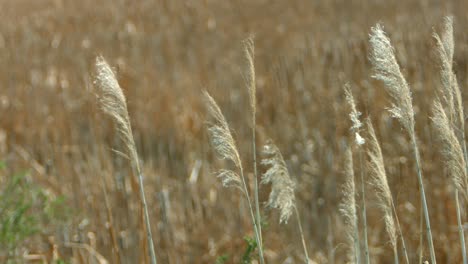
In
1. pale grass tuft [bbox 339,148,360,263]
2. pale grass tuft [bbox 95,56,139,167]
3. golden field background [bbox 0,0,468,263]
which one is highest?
golden field background [bbox 0,0,468,263]

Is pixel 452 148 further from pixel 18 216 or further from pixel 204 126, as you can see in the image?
pixel 204 126

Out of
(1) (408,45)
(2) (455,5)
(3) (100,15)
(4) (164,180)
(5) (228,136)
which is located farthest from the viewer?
(3) (100,15)

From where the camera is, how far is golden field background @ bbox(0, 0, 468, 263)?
3865mm

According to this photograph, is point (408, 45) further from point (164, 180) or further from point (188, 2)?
point (188, 2)

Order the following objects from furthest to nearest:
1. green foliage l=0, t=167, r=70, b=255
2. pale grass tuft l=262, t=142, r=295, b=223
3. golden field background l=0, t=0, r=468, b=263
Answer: golden field background l=0, t=0, r=468, b=263
green foliage l=0, t=167, r=70, b=255
pale grass tuft l=262, t=142, r=295, b=223

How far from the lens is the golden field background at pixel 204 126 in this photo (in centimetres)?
387

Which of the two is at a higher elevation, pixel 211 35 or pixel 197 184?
pixel 211 35

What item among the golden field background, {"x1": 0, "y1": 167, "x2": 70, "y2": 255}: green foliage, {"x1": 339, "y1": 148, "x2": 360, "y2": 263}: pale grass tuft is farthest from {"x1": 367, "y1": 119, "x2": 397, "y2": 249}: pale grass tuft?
{"x1": 0, "y1": 167, "x2": 70, "y2": 255}: green foliage

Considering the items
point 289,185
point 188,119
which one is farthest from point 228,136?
point 188,119

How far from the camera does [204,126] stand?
4.54m

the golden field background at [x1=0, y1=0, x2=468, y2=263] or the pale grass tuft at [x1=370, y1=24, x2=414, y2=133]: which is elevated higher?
the golden field background at [x1=0, y1=0, x2=468, y2=263]

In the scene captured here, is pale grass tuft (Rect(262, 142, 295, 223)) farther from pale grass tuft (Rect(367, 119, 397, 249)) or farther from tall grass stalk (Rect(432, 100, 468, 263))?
tall grass stalk (Rect(432, 100, 468, 263))

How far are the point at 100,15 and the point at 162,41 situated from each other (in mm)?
1253

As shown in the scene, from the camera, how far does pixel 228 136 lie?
1.62 metres
